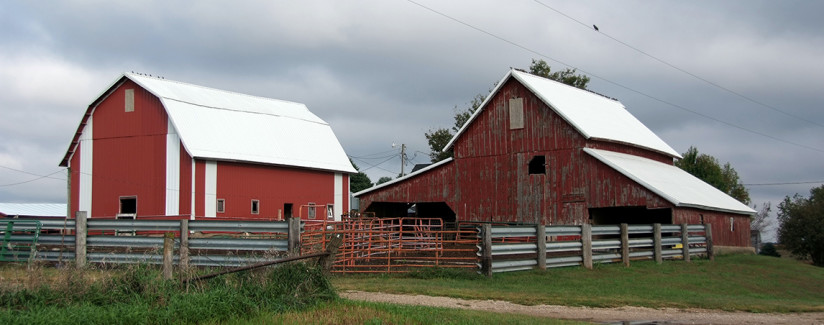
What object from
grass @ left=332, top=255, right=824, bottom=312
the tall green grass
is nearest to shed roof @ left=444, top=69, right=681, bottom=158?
grass @ left=332, top=255, right=824, bottom=312

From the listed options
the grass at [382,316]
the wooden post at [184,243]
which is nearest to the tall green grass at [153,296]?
the grass at [382,316]

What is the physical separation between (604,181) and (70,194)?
2850cm

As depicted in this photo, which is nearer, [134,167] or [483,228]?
[483,228]

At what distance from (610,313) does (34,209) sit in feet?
226

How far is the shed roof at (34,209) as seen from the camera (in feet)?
224

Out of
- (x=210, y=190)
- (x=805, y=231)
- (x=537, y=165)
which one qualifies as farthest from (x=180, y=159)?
(x=805, y=231)

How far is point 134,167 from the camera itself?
40312mm

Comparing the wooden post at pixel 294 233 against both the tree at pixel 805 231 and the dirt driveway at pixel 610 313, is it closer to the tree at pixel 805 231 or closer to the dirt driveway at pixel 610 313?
the dirt driveway at pixel 610 313

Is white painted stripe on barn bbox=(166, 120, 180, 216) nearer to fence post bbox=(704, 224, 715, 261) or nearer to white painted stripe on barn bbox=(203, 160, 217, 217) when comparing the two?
white painted stripe on barn bbox=(203, 160, 217, 217)

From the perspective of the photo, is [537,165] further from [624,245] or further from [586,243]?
[586,243]

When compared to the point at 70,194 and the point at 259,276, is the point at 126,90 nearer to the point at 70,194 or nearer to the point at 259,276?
the point at 70,194

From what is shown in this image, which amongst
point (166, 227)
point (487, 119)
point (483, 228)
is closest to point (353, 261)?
point (483, 228)

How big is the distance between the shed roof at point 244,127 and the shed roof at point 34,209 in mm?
29397

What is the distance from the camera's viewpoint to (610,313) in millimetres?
14922
